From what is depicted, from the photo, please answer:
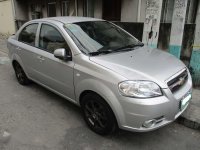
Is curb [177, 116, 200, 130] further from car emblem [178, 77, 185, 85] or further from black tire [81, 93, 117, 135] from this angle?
black tire [81, 93, 117, 135]

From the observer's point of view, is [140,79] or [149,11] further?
[149,11]

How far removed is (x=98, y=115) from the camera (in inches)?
117

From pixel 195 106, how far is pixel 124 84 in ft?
6.39

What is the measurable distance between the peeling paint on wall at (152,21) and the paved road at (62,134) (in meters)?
2.41

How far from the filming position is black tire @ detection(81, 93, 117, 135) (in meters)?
2.75

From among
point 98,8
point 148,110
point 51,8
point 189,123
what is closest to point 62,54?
point 148,110

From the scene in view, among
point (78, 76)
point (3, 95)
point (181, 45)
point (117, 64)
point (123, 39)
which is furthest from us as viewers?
point (181, 45)

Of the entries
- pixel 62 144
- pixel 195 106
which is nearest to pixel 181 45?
pixel 195 106

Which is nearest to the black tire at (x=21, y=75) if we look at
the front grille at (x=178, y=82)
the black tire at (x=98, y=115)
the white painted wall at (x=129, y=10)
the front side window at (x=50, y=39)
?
the front side window at (x=50, y=39)

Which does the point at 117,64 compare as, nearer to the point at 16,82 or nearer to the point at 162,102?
the point at 162,102

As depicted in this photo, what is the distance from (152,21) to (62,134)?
135 inches

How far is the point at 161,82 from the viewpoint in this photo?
2.57m

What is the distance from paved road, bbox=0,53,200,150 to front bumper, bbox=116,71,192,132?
445 mm

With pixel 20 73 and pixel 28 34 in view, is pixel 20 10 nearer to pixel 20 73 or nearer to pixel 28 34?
pixel 20 73
